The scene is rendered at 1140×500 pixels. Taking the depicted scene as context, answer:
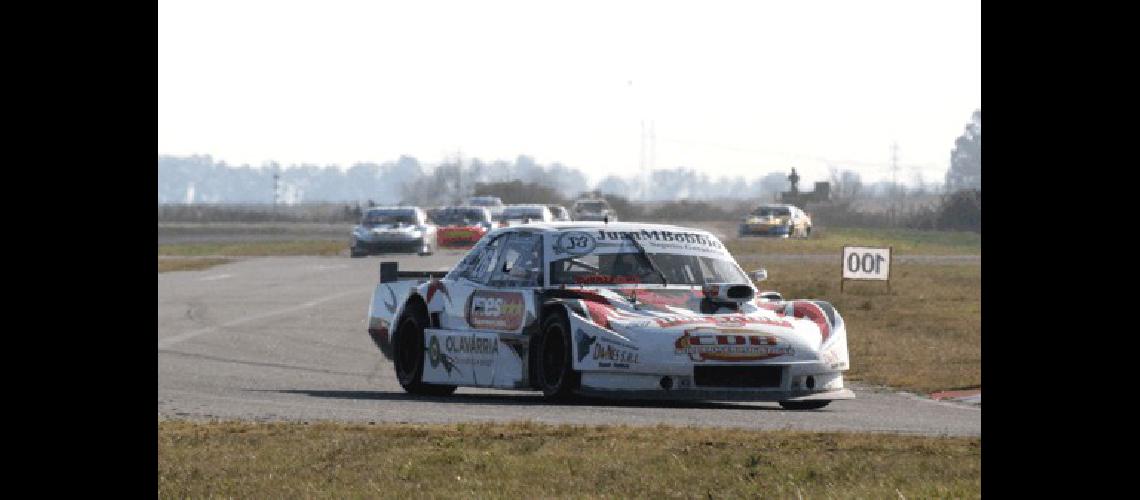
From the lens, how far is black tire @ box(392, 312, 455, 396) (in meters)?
16.7

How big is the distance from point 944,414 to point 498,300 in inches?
138

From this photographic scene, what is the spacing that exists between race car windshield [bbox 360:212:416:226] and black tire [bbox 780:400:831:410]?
38318 millimetres

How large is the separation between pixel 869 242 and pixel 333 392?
Answer: 57558 millimetres

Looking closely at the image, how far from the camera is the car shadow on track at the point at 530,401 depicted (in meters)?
15.4

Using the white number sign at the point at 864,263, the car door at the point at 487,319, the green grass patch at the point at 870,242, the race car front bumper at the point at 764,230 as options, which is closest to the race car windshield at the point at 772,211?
the race car front bumper at the point at 764,230

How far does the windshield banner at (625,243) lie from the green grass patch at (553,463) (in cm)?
337

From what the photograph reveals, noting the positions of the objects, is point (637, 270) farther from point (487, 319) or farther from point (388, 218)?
point (388, 218)

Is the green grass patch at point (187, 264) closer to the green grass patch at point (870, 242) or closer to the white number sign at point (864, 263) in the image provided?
the green grass patch at point (870, 242)

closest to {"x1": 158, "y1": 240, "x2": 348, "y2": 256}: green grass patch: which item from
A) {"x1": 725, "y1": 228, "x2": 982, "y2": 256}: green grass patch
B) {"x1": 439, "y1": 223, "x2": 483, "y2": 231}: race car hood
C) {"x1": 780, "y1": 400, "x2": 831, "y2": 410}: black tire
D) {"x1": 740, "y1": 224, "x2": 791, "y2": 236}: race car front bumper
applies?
{"x1": 439, "y1": 223, "x2": 483, "y2": 231}: race car hood
